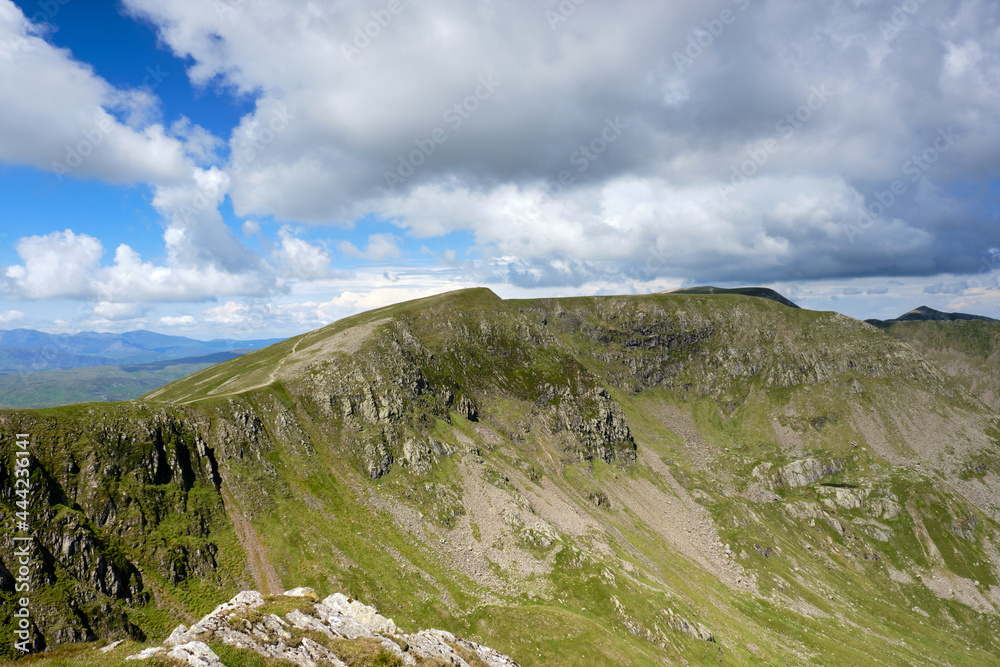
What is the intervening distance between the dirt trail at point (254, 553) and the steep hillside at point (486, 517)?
490 mm

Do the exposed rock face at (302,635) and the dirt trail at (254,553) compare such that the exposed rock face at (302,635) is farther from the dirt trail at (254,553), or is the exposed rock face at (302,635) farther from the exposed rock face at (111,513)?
the dirt trail at (254,553)

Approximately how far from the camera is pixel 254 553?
8231 cm

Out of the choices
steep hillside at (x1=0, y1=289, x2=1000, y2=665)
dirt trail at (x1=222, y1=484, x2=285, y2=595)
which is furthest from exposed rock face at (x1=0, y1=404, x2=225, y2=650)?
dirt trail at (x1=222, y1=484, x2=285, y2=595)

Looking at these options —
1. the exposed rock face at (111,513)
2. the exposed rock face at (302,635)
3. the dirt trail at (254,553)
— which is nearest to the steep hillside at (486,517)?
the exposed rock face at (111,513)

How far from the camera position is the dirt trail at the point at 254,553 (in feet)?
254

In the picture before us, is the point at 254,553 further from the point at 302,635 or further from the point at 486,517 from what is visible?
the point at 302,635

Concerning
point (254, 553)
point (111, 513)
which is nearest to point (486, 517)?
point (254, 553)

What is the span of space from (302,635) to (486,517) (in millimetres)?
89447

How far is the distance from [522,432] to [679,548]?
61.0 metres

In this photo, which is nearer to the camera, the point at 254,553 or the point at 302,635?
the point at 302,635

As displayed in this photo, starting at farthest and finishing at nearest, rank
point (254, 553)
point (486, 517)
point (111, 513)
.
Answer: point (486, 517)
point (254, 553)
point (111, 513)

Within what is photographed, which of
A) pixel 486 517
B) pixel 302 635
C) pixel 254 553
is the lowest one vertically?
pixel 486 517

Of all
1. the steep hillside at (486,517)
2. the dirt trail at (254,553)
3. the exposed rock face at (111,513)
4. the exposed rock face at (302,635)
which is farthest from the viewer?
the dirt trail at (254,553)

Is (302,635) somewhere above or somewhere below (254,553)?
above
